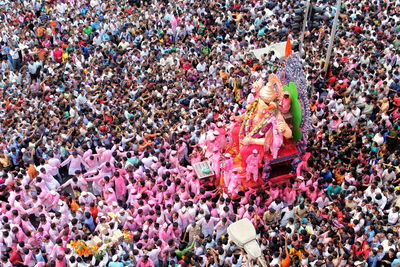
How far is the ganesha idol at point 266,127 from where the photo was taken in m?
13.0

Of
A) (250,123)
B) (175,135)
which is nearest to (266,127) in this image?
(250,123)

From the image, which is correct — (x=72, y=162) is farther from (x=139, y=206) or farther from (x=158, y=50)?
(x=158, y=50)

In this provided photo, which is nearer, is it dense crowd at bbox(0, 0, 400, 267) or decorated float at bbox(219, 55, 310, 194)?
dense crowd at bbox(0, 0, 400, 267)

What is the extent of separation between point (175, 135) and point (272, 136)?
2947 mm

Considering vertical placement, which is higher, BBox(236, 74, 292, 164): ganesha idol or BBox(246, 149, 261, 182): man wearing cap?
BBox(236, 74, 292, 164): ganesha idol

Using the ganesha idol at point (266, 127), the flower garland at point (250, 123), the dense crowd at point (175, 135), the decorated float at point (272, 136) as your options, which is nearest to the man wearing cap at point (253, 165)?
the decorated float at point (272, 136)

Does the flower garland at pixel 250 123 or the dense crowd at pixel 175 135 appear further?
the flower garland at pixel 250 123

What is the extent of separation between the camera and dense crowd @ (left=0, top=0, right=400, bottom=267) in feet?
38.2

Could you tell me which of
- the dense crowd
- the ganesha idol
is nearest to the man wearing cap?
the ganesha idol

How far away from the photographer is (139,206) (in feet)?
40.7

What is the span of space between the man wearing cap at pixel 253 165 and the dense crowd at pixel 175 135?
426 millimetres

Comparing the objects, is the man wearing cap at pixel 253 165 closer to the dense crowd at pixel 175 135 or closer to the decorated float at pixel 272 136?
the decorated float at pixel 272 136

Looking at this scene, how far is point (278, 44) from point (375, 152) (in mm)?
6058

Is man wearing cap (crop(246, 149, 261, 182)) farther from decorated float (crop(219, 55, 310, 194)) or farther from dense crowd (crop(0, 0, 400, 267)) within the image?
dense crowd (crop(0, 0, 400, 267))
